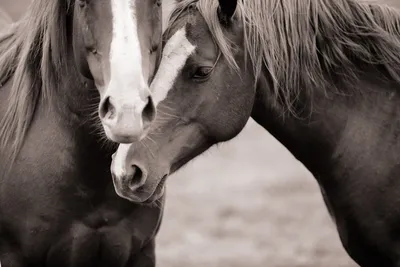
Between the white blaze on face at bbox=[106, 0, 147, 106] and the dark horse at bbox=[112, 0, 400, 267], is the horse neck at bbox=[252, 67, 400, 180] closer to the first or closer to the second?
the dark horse at bbox=[112, 0, 400, 267]

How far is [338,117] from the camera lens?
4953 mm

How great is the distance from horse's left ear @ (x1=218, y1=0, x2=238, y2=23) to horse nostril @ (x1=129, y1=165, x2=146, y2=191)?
0.83 m

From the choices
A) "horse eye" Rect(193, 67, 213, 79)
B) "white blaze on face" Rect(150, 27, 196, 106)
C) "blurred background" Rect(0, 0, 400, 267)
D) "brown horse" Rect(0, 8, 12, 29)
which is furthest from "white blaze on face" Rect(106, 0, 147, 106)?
"blurred background" Rect(0, 0, 400, 267)

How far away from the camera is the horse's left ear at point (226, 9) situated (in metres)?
4.76

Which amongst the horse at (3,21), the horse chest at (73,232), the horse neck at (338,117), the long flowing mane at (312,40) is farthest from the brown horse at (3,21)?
the horse neck at (338,117)

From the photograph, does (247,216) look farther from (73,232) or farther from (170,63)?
(170,63)

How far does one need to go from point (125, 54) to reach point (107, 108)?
0.80 ft

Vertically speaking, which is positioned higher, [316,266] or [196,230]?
[316,266]

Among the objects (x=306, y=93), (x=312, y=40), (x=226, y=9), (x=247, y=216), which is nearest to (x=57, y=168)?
(x=226, y=9)

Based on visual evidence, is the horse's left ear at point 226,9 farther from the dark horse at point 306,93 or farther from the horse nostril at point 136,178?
the horse nostril at point 136,178

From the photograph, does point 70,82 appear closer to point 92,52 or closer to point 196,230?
point 92,52

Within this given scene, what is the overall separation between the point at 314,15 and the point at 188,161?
36.5 inches

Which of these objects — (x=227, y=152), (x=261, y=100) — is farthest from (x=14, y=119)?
(x=227, y=152)

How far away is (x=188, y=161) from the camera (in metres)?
4.89
